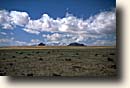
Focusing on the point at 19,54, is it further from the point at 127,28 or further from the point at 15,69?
the point at 127,28

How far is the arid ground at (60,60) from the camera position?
2.10m

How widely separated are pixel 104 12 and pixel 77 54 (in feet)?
1.29

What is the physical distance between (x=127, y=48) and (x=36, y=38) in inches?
29.6

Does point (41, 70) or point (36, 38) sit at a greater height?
point (36, 38)

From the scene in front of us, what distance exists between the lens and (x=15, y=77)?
2230 millimetres

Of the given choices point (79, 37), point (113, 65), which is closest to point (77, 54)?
point (79, 37)

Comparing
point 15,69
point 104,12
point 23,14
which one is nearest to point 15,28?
point 23,14

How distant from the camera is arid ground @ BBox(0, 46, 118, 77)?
2100 millimetres

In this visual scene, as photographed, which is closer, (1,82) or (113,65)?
(113,65)

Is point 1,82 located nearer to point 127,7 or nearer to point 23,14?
point 23,14

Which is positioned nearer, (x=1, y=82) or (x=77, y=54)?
(x=77, y=54)

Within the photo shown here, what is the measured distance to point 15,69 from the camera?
2125 mm

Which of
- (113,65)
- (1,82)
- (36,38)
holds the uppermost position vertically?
(36,38)

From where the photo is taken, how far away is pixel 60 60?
6.91 ft
